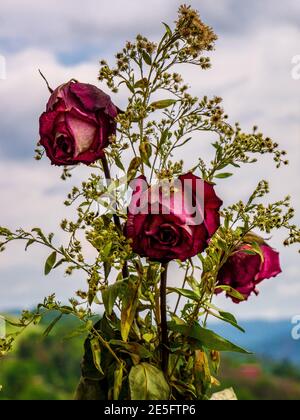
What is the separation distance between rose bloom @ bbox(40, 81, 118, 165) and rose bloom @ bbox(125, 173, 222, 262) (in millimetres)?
84

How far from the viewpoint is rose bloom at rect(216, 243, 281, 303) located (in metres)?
0.91

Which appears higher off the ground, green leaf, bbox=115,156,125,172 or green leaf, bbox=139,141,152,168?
green leaf, bbox=139,141,152,168

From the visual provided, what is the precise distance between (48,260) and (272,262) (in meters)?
0.29

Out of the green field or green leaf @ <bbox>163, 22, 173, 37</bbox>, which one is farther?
the green field

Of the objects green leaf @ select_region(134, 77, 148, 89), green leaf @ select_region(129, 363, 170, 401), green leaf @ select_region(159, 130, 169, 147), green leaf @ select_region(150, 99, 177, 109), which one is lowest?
green leaf @ select_region(129, 363, 170, 401)

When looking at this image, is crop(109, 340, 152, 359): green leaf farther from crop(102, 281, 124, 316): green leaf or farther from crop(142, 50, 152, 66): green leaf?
crop(142, 50, 152, 66): green leaf

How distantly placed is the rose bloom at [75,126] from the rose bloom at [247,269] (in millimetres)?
219

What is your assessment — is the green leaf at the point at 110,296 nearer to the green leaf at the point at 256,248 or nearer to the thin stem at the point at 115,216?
the thin stem at the point at 115,216

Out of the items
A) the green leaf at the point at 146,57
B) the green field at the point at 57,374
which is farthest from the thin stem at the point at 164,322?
the green field at the point at 57,374

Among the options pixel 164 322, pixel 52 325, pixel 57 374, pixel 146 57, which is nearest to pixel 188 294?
pixel 164 322

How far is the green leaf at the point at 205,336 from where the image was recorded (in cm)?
81

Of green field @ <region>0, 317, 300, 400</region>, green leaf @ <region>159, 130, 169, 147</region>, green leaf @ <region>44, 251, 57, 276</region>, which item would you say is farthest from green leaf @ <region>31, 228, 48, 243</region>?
green field @ <region>0, 317, 300, 400</region>

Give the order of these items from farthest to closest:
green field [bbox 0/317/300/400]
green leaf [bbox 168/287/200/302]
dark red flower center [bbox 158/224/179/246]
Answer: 1. green field [bbox 0/317/300/400]
2. green leaf [bbox 168/287/200/302]
3. dark red flower center [bbox 158/224/179/246]
